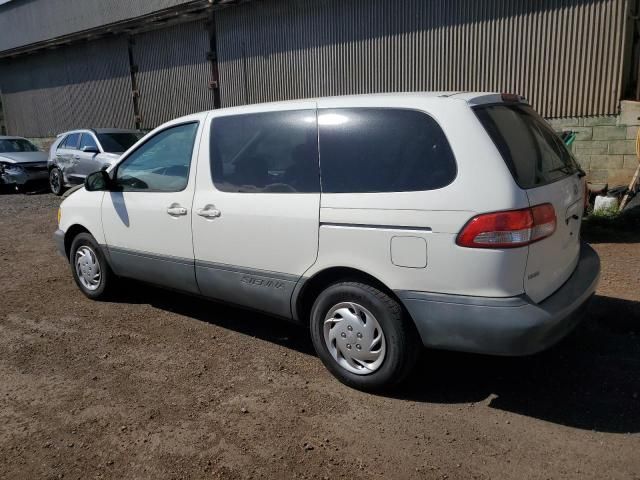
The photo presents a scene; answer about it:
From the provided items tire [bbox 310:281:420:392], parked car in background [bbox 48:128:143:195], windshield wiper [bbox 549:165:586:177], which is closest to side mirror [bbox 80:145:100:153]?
parked car in background [bbox 48:128:143:195]

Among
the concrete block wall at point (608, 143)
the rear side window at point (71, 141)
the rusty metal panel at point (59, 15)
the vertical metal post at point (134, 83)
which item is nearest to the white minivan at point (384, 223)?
the concrete block wall at point (608, 143)

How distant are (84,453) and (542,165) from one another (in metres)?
3.10

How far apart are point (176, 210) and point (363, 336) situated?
1.88 meters

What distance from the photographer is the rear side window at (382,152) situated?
319cm

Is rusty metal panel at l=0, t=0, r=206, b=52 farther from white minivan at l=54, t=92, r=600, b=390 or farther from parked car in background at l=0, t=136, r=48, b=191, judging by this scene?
white minivan at l=54, t=92, r=600, b=390

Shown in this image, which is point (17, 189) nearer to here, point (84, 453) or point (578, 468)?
point (84, 453)

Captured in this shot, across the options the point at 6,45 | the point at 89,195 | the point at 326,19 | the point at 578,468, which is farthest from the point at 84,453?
the point at 6,45

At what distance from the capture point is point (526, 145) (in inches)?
132

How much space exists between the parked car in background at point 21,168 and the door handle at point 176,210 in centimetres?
1268

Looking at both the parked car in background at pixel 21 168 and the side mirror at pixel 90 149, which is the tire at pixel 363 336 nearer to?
the side mirror at pixel 90 149

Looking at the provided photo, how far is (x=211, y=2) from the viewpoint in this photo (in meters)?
13.5

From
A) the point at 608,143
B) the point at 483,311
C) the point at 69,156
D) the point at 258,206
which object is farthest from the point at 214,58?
the point at 483,311

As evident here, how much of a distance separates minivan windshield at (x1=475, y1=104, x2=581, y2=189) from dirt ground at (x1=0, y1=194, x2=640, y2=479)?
1.36 meters

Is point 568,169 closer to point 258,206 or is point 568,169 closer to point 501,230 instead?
point 501,230
